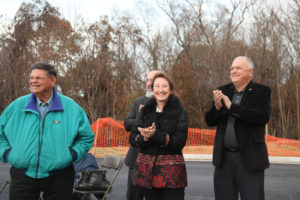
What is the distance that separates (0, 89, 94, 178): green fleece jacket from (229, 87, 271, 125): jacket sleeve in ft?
5.21

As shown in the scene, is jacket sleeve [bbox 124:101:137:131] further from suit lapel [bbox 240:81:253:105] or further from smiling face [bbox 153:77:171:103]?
suit lapel [bbox 240:81:253:105]

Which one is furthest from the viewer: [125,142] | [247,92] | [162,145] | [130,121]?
[125,142]

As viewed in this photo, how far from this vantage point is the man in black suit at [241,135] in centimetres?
357

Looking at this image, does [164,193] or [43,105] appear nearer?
[43,105]

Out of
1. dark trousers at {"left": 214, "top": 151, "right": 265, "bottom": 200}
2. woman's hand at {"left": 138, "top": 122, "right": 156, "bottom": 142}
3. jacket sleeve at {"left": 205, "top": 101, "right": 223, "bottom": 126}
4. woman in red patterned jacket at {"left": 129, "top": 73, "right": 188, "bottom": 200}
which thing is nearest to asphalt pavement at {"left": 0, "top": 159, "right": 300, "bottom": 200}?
dark trousers at {"left": 214, "top": 151, "right": 265, "bottom": 200}

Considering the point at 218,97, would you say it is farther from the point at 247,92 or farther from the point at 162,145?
the point at 162,145

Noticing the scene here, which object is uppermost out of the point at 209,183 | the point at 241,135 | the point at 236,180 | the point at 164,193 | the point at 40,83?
the point at 40,83

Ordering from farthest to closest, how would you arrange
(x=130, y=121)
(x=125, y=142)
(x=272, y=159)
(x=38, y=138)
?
(x=125, y=142), (x=272, y=159), (x=130, y=121), (x=38, y=138)

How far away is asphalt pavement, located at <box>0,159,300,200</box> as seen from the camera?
22.0ft

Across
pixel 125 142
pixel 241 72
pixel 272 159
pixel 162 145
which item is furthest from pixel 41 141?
pixel 125 142

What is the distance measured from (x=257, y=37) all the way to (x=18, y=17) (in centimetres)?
2038

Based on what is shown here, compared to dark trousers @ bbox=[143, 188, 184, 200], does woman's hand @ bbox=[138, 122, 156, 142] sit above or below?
above

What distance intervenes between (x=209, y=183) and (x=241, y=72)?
478 centimetres

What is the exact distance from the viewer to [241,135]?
362 cm
